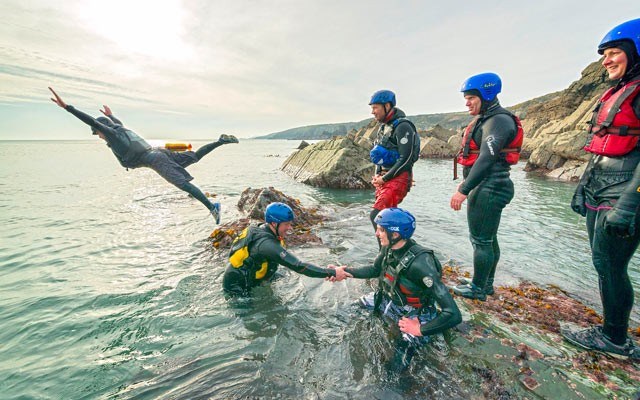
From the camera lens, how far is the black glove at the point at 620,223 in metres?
2.83

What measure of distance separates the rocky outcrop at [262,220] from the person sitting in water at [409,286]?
492 cm

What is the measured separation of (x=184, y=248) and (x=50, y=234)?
230 inches

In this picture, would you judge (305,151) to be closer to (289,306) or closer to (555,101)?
(289,306)

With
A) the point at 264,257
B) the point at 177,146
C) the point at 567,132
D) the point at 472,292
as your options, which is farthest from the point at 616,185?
the point at 567,132

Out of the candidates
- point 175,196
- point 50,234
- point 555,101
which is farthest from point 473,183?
point 555,101

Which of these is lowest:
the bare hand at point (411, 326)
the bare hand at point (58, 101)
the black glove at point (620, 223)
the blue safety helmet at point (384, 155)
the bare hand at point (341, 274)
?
the bare hand at point (411, 326)

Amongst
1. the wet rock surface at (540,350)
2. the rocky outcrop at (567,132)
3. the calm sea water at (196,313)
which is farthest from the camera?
the rocky outcrop at (567,132)

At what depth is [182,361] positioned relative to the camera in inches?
156

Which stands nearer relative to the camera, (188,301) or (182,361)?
→ (182,361)

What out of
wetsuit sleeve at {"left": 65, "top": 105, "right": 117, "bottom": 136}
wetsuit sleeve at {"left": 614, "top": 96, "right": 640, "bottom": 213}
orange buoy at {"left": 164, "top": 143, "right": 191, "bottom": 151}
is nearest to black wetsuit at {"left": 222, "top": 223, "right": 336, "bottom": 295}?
wetsuit sleeve at {"left": 614, "top": 96, "right": 640, "bottom": 213}

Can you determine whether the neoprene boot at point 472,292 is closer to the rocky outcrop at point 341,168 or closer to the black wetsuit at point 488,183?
the black wetsuit at point 488,183

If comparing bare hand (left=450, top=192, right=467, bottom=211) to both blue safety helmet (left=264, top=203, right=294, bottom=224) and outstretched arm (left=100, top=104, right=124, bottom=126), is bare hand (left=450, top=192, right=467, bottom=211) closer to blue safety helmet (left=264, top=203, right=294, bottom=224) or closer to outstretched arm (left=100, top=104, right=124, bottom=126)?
blue safety helmet (left=264, top=203, right=294, bottom=224)

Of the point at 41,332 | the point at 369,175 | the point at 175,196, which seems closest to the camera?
the point at 41,332

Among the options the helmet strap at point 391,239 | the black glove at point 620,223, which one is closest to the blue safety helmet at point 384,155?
the helmet strap at point 391,239
